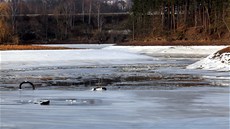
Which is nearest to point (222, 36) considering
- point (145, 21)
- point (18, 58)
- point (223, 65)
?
point (145, 21)

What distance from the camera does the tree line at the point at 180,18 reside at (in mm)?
87000

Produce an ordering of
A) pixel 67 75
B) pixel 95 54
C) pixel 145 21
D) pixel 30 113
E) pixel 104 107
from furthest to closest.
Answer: pixel 145 21, pixel 95 54, pixel 67 75, pixel 104 107, pixel 30 113

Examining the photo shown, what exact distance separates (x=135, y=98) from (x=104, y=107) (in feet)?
8.75

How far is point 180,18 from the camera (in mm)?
97000

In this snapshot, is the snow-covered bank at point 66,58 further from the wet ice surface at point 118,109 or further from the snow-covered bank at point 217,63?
the wet ice surface at point 118,109

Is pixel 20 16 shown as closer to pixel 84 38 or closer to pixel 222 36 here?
pixel 84 38

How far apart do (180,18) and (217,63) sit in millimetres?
65559

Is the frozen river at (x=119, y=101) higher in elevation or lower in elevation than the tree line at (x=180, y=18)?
lower

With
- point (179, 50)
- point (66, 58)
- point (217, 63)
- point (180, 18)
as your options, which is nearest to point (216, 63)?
point (217, 63)

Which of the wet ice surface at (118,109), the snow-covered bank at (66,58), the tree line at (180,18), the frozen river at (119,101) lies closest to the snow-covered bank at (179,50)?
the snow-covered bank at (66,58)

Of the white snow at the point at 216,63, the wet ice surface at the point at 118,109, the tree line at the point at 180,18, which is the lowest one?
the wet ice surface at the point at 118,109

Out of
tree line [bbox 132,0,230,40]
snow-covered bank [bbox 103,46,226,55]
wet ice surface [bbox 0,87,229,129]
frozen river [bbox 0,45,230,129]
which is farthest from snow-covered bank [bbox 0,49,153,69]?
tree line [bbox 132,0,230,40]

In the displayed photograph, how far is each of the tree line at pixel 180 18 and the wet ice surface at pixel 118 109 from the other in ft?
219

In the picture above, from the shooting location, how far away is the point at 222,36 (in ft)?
279
